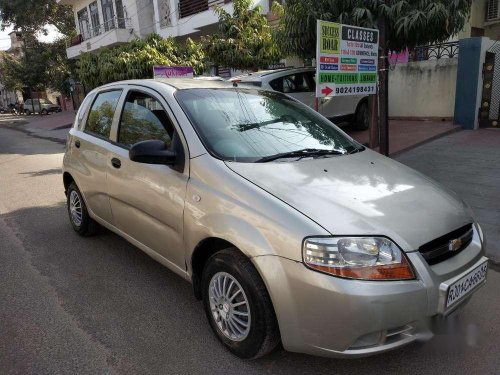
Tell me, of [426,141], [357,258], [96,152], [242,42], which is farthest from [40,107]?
[357,258]

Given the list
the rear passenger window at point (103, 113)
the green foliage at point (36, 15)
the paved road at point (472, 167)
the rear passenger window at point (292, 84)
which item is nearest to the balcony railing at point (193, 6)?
the rear passenger window at point (292, 84)

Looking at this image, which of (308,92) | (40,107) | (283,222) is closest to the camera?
(283,222)

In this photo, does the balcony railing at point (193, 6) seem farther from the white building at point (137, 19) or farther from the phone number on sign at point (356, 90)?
the phone number on sign at point (356, 90)

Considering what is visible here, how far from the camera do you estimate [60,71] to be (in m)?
35.2

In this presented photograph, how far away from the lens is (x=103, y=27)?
25875 millimetres

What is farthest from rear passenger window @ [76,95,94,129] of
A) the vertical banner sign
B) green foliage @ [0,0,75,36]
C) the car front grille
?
green foliage @ [0,0,75,36]

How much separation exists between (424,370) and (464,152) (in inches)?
246

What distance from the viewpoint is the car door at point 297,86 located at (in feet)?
28.9

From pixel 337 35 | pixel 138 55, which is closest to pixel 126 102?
pixel 337 35

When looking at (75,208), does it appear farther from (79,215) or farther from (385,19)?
(385,19)

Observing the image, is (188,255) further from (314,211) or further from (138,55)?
(138,55)

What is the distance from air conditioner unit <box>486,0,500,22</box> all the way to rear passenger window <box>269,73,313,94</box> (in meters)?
7.72

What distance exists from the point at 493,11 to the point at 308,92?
797cm

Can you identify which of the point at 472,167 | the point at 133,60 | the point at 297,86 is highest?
the point at 133,60
